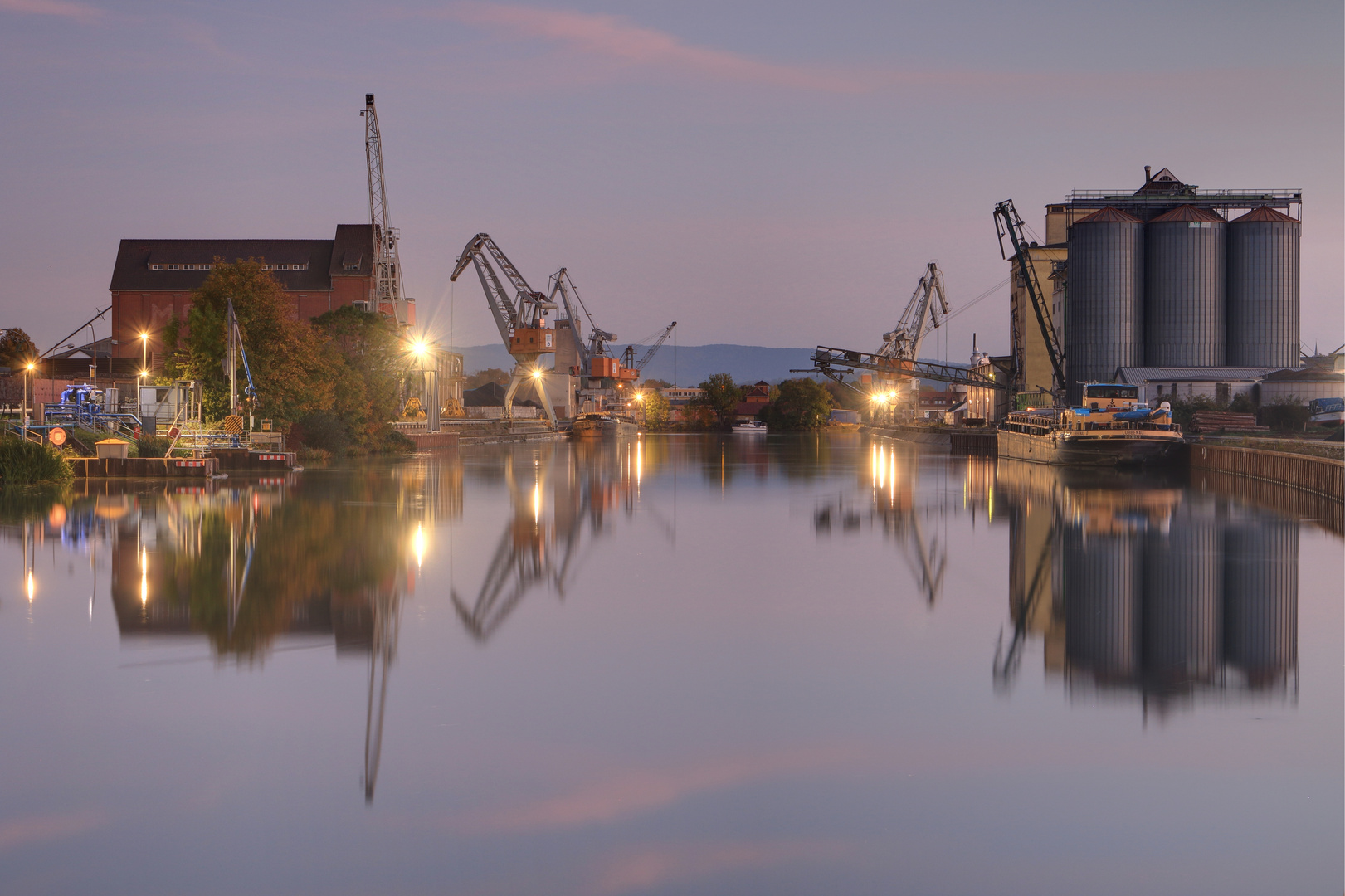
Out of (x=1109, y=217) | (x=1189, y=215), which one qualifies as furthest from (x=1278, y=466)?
(x=1189, y=215)

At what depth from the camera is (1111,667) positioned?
35.7 ft

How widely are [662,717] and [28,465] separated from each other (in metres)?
25.3

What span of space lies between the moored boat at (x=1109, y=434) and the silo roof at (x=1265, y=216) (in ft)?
85.7

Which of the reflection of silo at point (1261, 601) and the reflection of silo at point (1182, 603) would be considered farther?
the reflection of silo at point (1261, 601)

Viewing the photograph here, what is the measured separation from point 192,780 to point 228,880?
161cm

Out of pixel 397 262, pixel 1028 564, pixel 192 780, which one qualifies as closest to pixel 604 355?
pixel 397 262

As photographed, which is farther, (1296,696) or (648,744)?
(1296,696)

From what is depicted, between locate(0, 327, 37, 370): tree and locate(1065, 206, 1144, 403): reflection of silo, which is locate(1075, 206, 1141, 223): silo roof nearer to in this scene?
locate(1065, 206, 1144, 403): reflection of silo

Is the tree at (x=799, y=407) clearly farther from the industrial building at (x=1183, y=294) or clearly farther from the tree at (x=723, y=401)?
the industrial building at (x=1183, y=294)

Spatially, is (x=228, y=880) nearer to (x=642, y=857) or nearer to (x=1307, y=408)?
(x=642, y=857)

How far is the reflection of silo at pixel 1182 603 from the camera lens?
11.0 meters

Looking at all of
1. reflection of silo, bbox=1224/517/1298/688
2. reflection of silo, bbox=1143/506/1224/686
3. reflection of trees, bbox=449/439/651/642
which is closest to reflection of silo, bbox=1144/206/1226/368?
reflection of trees, bbox=449/439/651/642

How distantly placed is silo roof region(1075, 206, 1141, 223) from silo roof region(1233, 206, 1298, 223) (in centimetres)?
595

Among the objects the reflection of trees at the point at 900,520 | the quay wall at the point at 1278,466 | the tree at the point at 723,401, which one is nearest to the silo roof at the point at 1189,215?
the quay wall at the point at 1278,466
